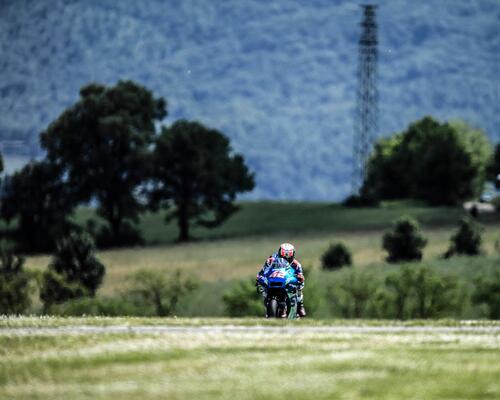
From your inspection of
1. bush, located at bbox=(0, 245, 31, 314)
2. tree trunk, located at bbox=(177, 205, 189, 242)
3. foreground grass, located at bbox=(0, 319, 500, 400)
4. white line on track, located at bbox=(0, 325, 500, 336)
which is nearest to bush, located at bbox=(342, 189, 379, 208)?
tree trunk, located at bbox=(177, 205, 189, 242)

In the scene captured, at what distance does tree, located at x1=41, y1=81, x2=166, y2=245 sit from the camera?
149875mm

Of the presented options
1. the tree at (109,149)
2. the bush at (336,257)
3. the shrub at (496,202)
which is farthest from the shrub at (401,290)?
the shrub at (496,202)

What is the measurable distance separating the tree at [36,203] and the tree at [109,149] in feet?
5.18

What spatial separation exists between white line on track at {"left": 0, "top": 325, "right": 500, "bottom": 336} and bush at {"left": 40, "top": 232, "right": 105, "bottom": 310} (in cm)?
6943

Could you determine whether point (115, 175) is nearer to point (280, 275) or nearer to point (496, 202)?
point (496, 202)

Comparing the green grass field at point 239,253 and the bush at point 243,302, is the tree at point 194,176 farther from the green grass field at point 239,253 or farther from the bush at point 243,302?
the bush at point 243,302

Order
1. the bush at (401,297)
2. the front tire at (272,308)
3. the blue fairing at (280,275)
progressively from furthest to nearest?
the bush at (401,297), the front tire at (272,308), the blue fairing at (280,275)

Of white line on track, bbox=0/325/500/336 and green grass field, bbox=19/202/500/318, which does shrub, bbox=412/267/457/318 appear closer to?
green grass field, bbox=19/202/500/318

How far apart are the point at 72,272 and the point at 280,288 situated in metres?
78.7

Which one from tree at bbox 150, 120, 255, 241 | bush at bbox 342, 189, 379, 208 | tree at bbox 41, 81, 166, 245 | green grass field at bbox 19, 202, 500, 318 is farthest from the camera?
bush at bbox 342, 189, 379, 208

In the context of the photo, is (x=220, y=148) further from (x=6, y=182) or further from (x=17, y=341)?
(x=17, y=341)

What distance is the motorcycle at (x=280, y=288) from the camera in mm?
31891

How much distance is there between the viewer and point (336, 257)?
118688 mm

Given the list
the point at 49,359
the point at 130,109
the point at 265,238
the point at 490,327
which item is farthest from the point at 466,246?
the point at 49,359
